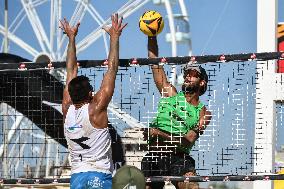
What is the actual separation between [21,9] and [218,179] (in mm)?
27430

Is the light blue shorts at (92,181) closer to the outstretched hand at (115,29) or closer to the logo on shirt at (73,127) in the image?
the logo on shirt at (73,127)

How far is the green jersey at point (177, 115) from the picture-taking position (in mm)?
11727

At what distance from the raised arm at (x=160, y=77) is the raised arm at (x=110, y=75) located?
159cm

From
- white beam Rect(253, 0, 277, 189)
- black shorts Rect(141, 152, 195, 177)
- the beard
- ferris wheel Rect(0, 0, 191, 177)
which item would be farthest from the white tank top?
ferris wheel Rect(0, 0, 191, 177)

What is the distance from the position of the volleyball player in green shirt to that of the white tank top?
179 cm

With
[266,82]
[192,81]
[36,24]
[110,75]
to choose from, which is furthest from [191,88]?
[36,24]

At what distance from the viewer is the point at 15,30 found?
37.5 m

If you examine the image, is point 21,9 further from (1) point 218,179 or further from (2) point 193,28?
(1) point 218,179

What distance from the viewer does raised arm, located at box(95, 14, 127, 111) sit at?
9.87 m

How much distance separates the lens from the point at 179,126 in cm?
1173

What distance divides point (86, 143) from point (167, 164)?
7.26 feet

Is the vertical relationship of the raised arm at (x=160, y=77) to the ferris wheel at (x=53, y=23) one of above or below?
below

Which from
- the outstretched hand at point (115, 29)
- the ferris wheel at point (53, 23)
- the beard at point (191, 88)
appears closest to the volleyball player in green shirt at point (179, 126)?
the beard at point (191, 88)

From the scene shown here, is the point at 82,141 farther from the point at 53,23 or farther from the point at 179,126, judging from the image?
the point at 53,23
